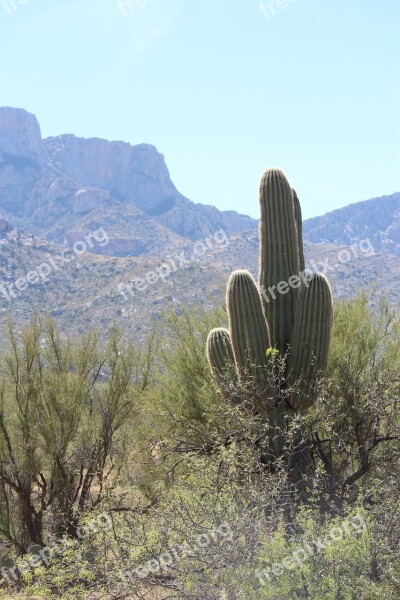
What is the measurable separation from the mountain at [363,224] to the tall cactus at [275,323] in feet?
541

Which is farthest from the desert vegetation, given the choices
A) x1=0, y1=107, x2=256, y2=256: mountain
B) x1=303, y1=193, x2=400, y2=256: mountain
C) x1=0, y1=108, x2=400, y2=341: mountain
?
x1=303, y1=193, x2=400, y2=256: mountain

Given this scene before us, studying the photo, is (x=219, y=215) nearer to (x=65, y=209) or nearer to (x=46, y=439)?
(x=65, y=209)

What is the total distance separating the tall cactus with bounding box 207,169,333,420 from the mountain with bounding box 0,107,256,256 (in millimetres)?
127653

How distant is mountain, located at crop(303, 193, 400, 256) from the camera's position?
172 metres

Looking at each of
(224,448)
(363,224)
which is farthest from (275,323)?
(363,224)

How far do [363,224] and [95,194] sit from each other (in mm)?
76515

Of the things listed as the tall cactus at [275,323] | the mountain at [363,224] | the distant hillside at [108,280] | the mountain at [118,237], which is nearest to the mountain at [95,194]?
the mountain at [118,237]

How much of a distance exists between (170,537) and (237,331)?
9.82 feet

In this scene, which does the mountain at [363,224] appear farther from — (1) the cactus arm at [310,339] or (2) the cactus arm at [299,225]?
(1) the cactus arm at [310,339]

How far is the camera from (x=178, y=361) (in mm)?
10086

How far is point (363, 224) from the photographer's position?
595 ft

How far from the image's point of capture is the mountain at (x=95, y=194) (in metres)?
149

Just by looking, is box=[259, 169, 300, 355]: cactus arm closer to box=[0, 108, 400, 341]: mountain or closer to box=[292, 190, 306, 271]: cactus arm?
box=[292, 190, 306, 271]: cactus arm

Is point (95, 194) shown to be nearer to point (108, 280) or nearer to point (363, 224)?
point (363, 224)
